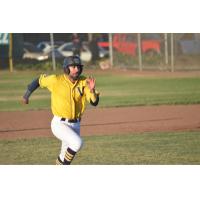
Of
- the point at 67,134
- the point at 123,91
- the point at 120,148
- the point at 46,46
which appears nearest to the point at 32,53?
the point at 46,46

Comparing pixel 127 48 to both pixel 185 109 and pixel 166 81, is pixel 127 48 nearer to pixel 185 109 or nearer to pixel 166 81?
pixel 166 81

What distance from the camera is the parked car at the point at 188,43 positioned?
25.9m

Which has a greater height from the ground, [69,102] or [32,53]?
[69,102]

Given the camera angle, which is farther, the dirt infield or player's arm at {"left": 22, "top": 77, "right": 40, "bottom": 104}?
the dirt infield

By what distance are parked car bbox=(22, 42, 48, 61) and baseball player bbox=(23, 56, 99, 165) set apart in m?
20.4

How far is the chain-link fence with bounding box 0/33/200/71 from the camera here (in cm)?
2597

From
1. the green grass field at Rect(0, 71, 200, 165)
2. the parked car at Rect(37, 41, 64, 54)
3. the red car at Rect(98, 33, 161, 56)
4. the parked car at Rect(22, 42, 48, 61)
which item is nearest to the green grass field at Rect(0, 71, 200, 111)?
the green grass field at Rect(0, 71, 200, 165)

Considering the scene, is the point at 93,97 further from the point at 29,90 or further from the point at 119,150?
the point at 119,150

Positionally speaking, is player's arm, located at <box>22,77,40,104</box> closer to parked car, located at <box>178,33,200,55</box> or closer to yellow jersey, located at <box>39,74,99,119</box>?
yellow jersey, located at <box>39,74,99,119</box>

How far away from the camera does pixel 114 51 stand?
2944 centimetres

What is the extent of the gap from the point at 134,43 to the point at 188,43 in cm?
393
